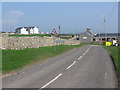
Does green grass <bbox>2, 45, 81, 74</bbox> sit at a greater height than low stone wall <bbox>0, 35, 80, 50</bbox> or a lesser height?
lesser

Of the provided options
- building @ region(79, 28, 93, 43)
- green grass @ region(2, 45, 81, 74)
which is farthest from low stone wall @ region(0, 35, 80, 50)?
building @ region(79, 28, 93, 43)

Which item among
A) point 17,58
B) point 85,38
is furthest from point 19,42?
point 85,38

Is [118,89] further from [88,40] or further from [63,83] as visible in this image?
[88,40]

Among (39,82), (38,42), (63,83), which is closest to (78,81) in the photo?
(63,83)

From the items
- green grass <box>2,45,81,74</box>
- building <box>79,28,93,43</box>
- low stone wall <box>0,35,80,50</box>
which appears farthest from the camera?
building <box>79,28,93,43</box>

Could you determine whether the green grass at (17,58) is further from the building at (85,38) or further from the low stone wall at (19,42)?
the building at (85,38)

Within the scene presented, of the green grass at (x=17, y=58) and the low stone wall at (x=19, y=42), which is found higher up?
the low stone wall at (x=19, y=42)

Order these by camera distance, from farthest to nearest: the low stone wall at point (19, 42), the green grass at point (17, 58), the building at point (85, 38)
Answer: the building at point (85, 38) < the low stone wall at point (19, 42) < the green grass at point (17, 58)

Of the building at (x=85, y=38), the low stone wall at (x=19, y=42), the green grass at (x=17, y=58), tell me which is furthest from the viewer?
the building at (x=85, y=38)

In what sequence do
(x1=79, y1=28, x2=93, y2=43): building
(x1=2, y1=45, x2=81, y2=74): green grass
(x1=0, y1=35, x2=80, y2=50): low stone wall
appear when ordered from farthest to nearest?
(x1=79, y1=28, x2=93, y2=43): building → (x1=0, y1=35, x2=80, y2=50): low stone wall → (x1=2, y1=45, x2=81, y2=74): green grass

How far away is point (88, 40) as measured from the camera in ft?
456

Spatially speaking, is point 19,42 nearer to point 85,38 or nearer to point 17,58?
point 17,58

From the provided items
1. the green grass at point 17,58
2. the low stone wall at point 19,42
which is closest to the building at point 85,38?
the low stone wall at point 19,42

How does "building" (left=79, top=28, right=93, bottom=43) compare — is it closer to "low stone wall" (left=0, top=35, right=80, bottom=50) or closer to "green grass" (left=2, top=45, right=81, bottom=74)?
"low stone wall" (left=0, top=35, right=80, bottom=50)
